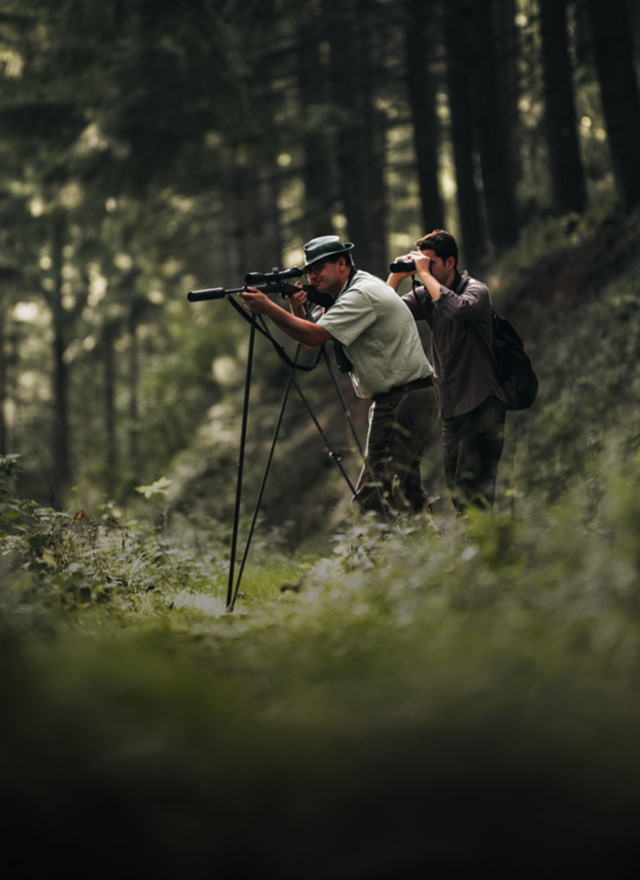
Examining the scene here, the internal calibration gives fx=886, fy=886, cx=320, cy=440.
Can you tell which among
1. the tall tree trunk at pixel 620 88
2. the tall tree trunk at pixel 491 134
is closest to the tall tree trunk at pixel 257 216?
the tall tree trunk at pixel 491 134

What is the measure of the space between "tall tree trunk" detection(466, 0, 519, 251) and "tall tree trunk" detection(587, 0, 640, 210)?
329 centimetres

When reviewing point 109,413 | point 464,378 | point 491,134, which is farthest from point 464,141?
point 109,413

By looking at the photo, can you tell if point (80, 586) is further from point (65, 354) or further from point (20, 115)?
point (65, 354)

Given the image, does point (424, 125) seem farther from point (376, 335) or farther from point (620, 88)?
point (376, 335)

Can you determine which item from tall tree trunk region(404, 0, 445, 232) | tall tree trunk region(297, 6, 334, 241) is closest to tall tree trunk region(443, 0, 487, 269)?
tall tree trunk region(404, 0, 445, 232)

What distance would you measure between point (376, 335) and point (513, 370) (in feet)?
3.39

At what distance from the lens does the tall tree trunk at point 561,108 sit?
45.4 feet

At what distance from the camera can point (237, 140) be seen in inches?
611

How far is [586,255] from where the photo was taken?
42.0ft

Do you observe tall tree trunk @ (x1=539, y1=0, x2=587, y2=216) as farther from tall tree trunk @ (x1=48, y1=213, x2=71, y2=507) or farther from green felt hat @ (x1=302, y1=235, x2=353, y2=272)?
tall tree trunk @ (x1=48, y1=213, x2=71, y2=507)

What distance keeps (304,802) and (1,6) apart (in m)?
12.2

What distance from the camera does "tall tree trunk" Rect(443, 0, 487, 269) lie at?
623 inches

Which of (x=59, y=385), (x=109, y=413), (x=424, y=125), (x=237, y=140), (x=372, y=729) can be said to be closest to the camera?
(x=372, y=729)

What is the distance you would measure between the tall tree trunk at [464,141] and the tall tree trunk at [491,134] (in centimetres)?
25
